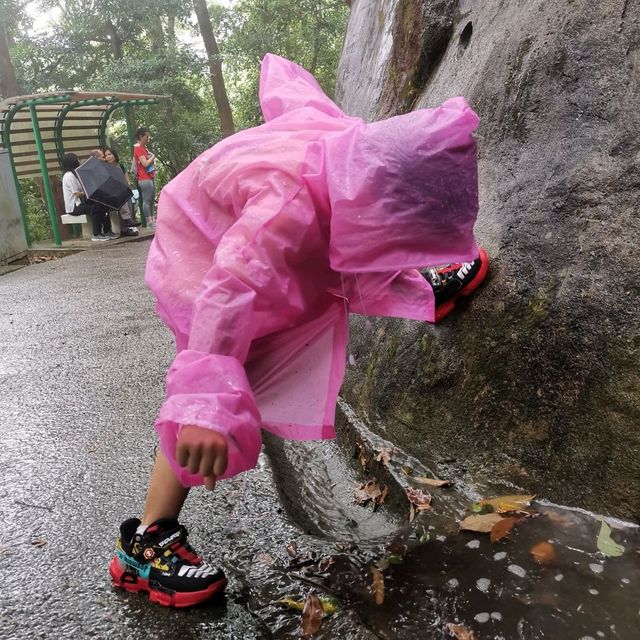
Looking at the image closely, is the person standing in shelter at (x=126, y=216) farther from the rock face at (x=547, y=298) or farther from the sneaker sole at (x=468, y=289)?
the sneaker sole at (x=468, y=289)

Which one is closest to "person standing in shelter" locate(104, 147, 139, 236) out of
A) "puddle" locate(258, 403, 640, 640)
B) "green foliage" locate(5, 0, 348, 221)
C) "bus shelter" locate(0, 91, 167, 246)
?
"bus shelter" locate(0, 91, 167, 246)

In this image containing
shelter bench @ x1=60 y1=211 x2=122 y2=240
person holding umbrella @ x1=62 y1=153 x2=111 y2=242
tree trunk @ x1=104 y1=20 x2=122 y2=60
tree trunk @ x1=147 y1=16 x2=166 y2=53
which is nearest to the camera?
person holding umbrella @ x1=62 y1=153 x2=111 y2=242

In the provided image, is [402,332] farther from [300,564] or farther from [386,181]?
[386,181]

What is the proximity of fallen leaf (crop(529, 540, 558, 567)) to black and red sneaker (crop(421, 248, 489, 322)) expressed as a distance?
952mm

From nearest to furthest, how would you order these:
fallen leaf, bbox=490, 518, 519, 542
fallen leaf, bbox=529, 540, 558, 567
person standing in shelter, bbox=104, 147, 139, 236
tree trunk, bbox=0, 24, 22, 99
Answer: fallen leaf, bbox=529, 540, 558, 567 < fallen leaf, bbox=490, 518, 519, 542 < person standing in shelter, bbox=104, 147, 139, 236 < tree trunk, bbox=0, 24, 22, 99

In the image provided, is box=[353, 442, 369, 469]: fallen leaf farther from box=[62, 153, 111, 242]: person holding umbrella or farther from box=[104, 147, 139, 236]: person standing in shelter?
box=[104, 147, 139, 236]: person standing in shelter

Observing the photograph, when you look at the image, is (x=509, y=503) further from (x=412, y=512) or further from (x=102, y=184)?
(x=102, y=184)

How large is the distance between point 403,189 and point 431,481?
3.91 ft

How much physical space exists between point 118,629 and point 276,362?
87 cm

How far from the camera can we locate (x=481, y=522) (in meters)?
2.09

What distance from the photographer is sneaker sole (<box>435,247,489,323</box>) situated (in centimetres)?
248

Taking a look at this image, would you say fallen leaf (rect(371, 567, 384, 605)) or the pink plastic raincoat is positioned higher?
the pink plastic raincoat

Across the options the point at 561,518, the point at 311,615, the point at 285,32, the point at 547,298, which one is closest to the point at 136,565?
the point at 311,615

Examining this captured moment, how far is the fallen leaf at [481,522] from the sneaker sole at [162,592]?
773 mm
